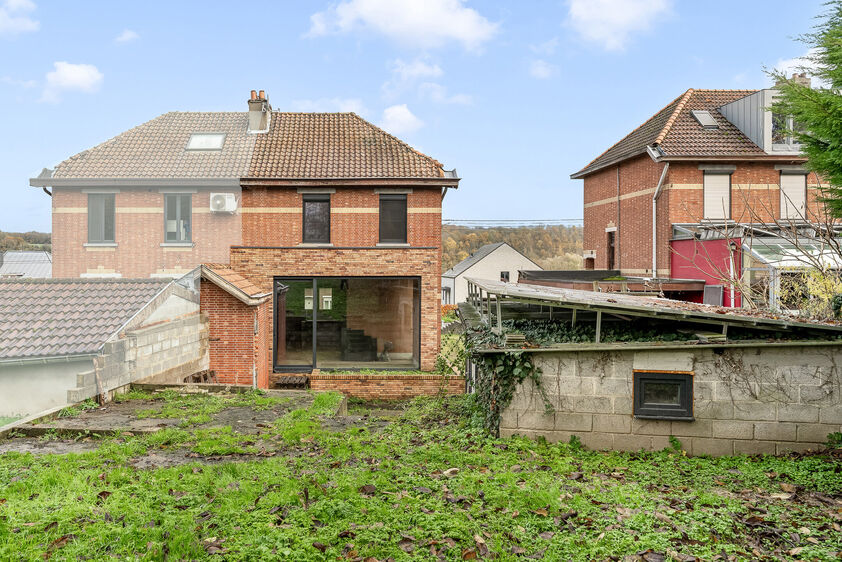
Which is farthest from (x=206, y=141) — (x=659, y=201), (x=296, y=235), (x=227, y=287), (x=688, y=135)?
(x=688, y=135)

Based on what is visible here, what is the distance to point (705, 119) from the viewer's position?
22.9 meters

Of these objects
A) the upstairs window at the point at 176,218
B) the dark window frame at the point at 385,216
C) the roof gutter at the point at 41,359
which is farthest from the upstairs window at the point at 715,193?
the roof gutter at the point at 41,359

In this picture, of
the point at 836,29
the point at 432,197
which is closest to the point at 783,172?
the point at 432,197

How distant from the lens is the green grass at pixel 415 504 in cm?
476

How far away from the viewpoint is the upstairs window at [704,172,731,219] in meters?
21.2

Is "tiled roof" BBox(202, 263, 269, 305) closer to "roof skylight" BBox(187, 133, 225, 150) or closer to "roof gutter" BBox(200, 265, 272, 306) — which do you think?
"roof gutter" BBox(200, 265, 272, 306)

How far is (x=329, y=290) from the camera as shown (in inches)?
723

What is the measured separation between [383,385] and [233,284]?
499 centimetres

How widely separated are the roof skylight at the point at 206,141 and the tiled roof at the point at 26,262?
24.0 metres

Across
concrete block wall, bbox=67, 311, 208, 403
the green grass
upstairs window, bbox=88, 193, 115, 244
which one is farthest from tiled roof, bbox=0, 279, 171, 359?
upstairs window, bbox=88, 193, 115, 244

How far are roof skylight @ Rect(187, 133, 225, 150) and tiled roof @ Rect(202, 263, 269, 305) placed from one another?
6.40 metres

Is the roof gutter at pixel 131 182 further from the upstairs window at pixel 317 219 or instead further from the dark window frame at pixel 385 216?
the dark window frame at pixel 385 216

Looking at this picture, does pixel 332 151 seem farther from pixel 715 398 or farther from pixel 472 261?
pixel 472 261

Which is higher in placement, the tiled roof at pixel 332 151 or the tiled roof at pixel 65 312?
the tiled roof at pixel 332 151
